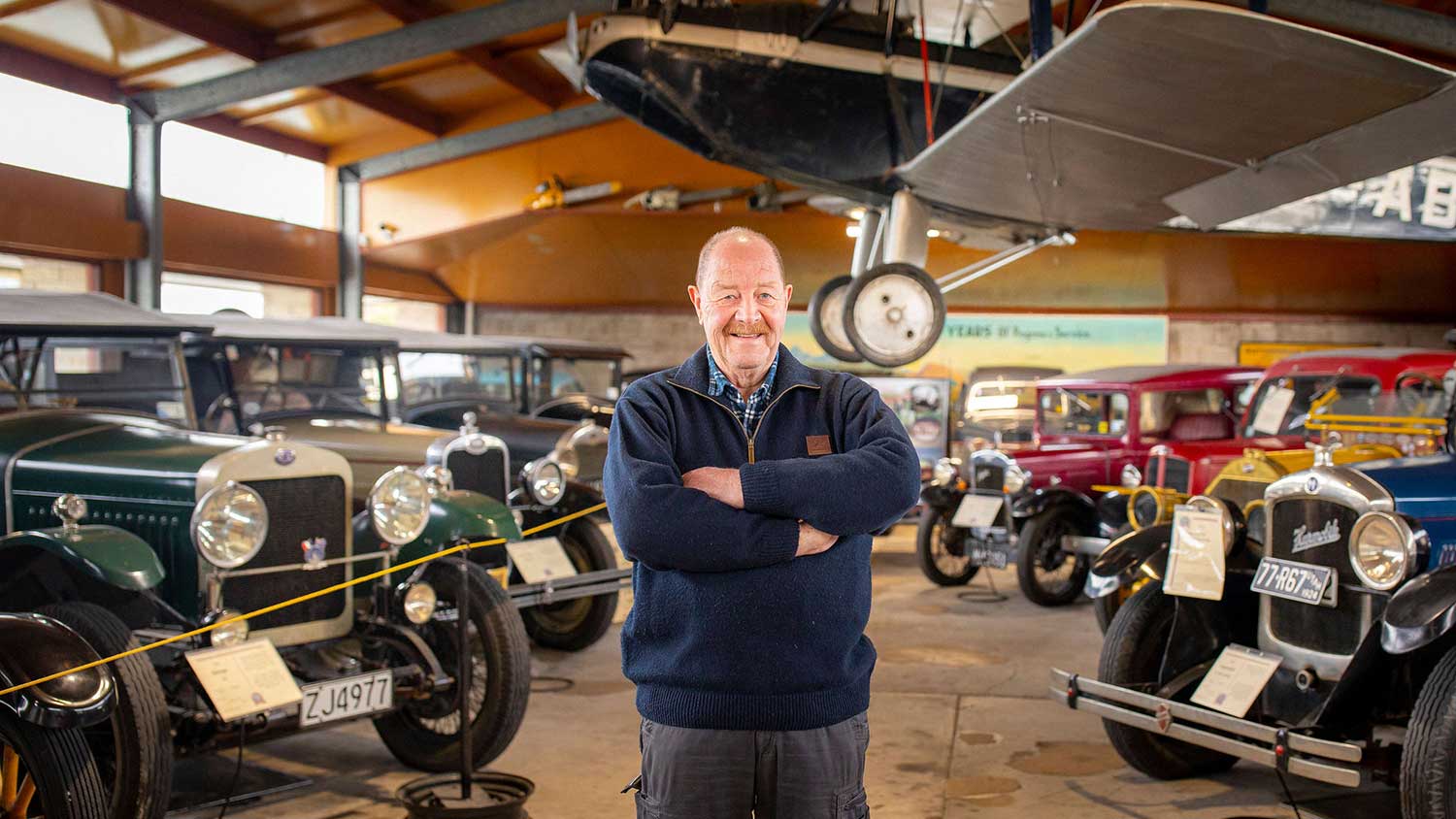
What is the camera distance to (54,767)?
273 cm

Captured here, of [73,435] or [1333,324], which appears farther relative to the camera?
[1333,324]

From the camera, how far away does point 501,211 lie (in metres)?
14.6

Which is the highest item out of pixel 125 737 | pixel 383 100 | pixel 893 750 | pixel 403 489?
pixel 383 100

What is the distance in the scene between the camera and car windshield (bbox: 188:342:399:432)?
5887mm

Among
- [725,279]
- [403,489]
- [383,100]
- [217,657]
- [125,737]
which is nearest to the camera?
[725,279]

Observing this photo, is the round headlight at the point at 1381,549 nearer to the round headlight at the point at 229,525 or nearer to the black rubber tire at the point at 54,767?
the round headlight at the point at 229,525

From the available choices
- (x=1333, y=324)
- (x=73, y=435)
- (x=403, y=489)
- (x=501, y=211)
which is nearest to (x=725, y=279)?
(x=403, y=489)

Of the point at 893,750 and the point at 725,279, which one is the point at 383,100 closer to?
the point at 893,750

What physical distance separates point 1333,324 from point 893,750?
13.8 m

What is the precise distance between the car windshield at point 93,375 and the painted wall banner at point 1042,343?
443 inches

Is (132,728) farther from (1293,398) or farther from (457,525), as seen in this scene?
(1293,398)

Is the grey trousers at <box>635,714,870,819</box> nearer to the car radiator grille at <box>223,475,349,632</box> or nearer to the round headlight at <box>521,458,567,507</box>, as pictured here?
the car radiator grille at <box>223,475,349,632</box>

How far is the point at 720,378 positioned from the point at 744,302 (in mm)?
141

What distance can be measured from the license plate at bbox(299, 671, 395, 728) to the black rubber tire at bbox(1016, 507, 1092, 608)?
4353 mm
